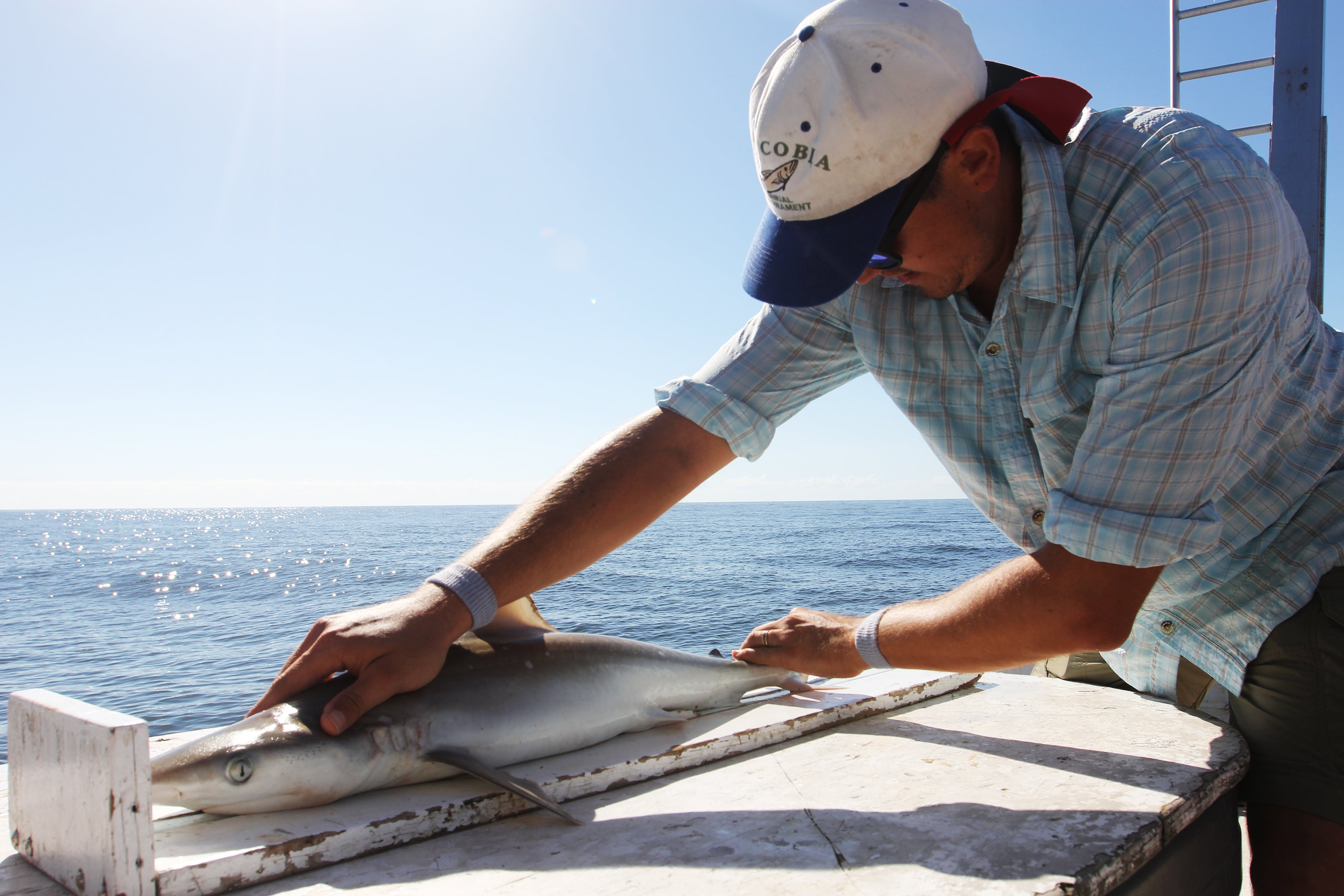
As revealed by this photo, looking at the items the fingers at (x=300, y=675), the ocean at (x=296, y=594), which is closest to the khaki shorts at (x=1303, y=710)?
the fingers at (x=300, y=675)

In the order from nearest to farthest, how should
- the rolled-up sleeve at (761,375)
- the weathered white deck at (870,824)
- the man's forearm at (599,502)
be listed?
1. the weathered white deck at (870,824)
2. the man's forearm at (599,502)
3. the rolled-up sleeve at (761,375)

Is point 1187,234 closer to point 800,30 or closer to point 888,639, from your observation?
point 800,30

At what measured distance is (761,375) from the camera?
2.32 meters

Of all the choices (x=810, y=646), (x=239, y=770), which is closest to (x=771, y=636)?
(x=810, y=646)

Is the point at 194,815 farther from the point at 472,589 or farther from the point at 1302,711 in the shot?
the point at 1302,711

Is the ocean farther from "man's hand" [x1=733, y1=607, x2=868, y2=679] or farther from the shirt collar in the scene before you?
the shirt collar

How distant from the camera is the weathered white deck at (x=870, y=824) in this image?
4.42 feet

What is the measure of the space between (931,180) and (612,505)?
1131 millimetres

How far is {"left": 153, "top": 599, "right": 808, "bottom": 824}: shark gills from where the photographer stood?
1651mm

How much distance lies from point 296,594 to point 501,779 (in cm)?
2091

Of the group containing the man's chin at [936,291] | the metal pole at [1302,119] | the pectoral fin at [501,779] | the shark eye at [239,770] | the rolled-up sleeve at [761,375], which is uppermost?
the metal pole at [1302,119]

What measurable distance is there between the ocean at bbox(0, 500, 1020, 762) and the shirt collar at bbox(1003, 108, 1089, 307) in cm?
511

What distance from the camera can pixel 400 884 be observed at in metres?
1.38

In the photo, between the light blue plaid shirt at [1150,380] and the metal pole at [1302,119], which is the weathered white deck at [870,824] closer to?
the light blue plaid shirt at [1150,380]
